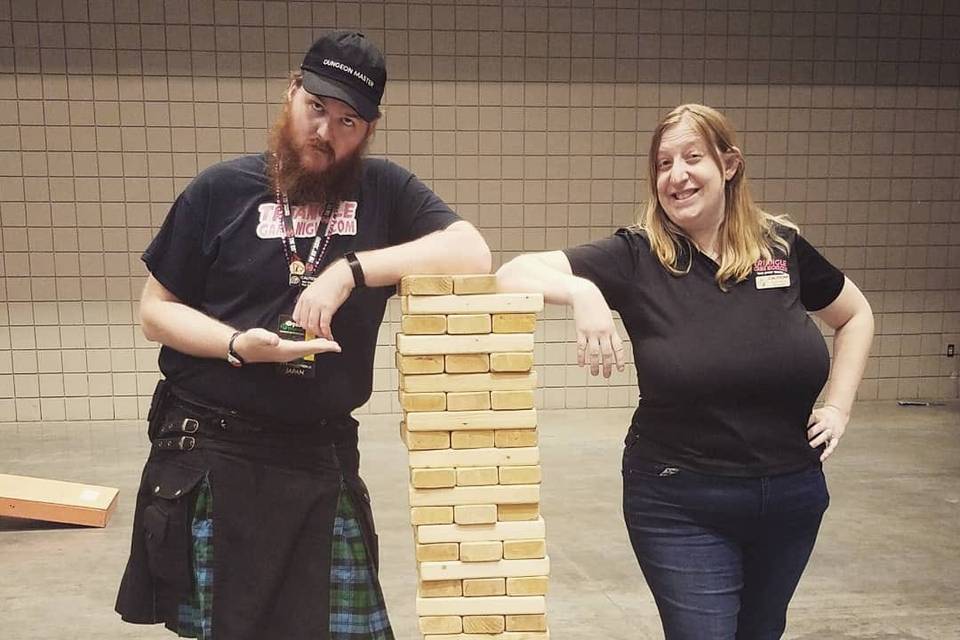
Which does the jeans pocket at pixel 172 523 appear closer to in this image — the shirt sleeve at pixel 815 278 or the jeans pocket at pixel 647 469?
the jeans pocket at pixel 647 469

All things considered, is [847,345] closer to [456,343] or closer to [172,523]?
[456,343]

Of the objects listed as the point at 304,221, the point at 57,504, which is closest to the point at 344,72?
the point at 304,221

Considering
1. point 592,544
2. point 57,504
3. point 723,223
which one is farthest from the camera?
point 57,504

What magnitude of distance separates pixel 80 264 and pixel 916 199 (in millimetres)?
5344

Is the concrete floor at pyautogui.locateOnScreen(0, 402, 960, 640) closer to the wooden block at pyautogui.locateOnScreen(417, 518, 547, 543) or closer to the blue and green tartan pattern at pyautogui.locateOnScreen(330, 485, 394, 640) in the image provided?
the blue and green tartan pattern at pyautogui.locateOnScreen(330, 485, 394, 640)

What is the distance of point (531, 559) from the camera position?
4.86ft

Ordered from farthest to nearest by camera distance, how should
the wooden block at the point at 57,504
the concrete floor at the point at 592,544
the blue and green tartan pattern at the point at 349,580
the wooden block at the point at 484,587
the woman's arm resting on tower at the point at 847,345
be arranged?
the wooden block at the point at 57,504, the concrete floor at the point at 592,544, the woman's arm resting on tower at the point at 847,345, the blue and green tartan pattern at the point at 349,580, the wooden block at the point at 484,587

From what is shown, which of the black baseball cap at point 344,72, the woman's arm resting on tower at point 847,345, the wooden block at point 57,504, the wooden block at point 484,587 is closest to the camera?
the black baseball cap at point 344,72

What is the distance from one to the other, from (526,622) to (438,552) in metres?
0.20

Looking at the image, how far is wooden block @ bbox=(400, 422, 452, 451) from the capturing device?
4.75 ft

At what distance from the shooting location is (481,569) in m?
1.47

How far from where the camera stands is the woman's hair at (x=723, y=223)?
4.94 feet

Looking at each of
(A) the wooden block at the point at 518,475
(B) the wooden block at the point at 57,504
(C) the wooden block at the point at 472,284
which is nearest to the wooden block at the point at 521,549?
(A) the wooden block at the point at 518,475

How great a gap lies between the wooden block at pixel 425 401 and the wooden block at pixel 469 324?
4.4 inches
